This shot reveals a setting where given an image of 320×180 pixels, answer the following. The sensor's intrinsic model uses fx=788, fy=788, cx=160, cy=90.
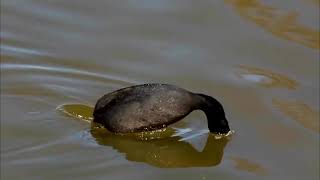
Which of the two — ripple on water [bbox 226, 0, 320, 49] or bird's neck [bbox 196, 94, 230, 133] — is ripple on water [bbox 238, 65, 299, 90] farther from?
bird's neck [bbox 196, 94, 230, 133]

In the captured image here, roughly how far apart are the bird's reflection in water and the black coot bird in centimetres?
5

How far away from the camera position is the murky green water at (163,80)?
330cm

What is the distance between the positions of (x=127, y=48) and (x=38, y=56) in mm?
480

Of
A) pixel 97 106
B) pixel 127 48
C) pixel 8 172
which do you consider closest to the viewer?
pixel 8 172

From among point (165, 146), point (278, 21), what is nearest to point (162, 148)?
point (165, 146)

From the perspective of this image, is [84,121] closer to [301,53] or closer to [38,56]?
[38,56]

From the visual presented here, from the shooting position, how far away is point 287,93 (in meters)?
3.85

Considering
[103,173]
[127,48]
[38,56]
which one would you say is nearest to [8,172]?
[103,173]

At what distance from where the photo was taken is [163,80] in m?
3.88

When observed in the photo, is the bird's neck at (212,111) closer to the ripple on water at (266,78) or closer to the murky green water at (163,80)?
the murky green water at (163,80)

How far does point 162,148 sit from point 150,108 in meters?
0.19

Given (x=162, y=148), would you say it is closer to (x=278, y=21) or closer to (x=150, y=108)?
(x=150, y=108)

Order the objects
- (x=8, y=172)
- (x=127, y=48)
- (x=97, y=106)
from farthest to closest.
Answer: (x=127, y=48), (x=97, y=106), (x=8, y=172)

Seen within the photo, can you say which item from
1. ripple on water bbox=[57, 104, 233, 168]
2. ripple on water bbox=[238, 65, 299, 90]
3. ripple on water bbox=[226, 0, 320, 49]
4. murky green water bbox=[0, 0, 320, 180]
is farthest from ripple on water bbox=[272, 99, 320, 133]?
ripple on water bbox=[226, 0, 320, 49]
